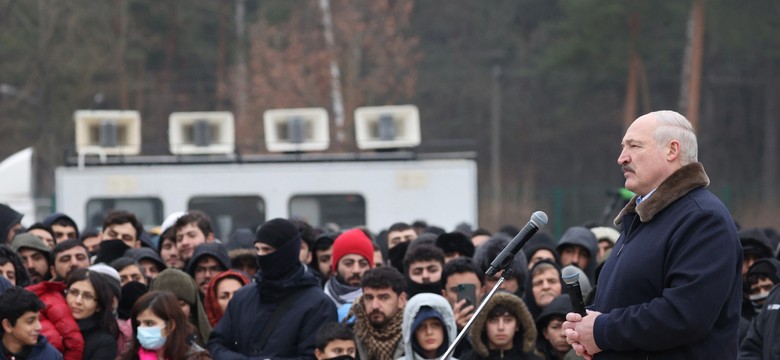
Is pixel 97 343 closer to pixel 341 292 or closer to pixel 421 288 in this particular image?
pixel 341 292

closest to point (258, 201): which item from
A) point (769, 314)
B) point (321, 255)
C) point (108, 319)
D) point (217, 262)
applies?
point (321, 255)

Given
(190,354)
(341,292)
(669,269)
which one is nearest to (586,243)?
(341,292)

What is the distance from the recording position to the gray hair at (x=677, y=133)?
5293mm

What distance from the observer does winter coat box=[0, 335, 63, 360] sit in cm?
777

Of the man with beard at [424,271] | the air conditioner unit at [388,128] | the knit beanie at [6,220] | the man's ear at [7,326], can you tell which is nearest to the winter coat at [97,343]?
the man's ear at [7,326]

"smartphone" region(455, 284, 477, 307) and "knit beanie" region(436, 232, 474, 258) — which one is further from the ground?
"knit beanie" region(436, 232, 474, 258)

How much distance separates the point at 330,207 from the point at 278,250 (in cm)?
852

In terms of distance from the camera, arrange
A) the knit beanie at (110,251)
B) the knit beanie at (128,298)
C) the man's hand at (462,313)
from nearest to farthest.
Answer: the man's hand at (462,313), the knit beanie at (128,298), the knit beanie at (110,251)

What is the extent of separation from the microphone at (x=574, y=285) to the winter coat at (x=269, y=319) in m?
2.80

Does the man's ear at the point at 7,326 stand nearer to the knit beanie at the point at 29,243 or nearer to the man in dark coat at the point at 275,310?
the man in dark coat at the point at 275,310

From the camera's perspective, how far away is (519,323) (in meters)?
8.34

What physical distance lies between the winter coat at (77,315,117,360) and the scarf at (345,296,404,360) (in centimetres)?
138

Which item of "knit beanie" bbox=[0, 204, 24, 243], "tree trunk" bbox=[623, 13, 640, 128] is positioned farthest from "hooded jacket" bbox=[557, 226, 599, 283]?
"tree trunk" bbox=[623, 13, 640, 128]

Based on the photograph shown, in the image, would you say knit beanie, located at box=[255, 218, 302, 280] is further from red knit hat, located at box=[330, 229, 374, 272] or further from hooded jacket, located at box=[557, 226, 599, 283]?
hooded jacket, located at box=[557, 226, 599, 283]
